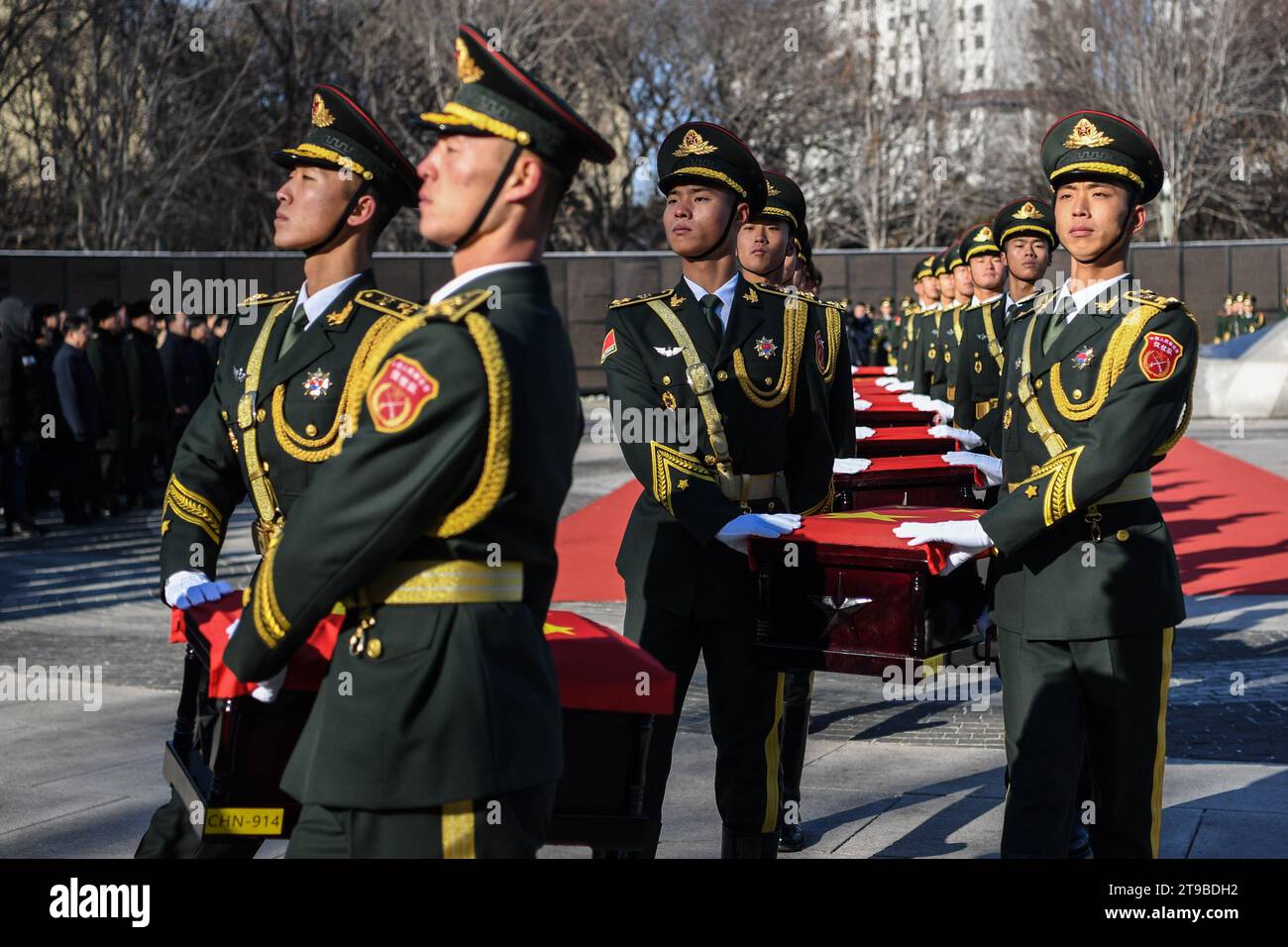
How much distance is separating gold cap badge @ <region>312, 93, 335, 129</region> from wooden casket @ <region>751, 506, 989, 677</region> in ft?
5.62

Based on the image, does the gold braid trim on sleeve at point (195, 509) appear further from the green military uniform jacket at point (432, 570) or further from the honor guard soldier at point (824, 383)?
the honor guard soldier at point (824, 383)

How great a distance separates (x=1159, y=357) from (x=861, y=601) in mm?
1063

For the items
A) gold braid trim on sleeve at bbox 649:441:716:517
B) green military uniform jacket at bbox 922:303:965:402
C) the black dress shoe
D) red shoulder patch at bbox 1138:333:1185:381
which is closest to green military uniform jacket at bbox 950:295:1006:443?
green military uniform jacket at bbox 922:303:965:402

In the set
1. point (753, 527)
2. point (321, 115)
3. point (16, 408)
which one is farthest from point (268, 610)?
point (16, 408)

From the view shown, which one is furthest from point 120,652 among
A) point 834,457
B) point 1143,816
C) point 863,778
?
point 1143,816

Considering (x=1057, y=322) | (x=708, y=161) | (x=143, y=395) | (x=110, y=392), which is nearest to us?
(x=1057, y=322)

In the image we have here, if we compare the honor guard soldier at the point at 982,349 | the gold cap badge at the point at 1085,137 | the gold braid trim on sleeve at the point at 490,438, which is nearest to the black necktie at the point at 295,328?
the gold braid trim on sleeve at the point at 490,438

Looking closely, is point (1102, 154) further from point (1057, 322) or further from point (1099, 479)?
point (1099, 479)

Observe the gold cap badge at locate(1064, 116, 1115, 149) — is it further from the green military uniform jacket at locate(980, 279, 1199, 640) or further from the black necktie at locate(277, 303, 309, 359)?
the black necktie at locate(277, 303, 309, 359)

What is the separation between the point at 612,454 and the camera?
77.4 ft

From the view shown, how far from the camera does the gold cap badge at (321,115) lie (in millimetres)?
4562

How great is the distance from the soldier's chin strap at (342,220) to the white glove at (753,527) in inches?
56.2

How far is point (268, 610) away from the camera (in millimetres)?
3045

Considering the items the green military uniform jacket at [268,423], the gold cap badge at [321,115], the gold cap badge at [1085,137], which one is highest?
the gold cap badge at [321,115]
